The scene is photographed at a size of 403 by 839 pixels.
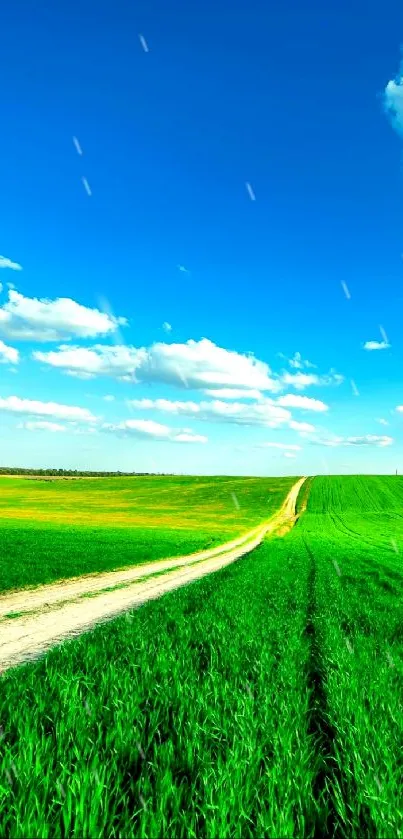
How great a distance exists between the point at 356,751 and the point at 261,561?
27.3m

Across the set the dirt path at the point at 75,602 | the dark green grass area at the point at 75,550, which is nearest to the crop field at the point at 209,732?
the dirt path at the point at 75,602

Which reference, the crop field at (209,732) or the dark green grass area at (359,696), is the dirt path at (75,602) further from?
the dark green grass area at (359,696)

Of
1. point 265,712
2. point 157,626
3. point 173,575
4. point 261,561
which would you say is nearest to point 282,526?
point 261,561

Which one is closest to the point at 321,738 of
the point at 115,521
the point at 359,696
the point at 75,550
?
the point at 359,696

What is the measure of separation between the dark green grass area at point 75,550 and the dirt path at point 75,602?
1257 mm

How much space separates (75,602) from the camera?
61.2 ft

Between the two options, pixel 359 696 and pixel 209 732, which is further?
pixel 359 696

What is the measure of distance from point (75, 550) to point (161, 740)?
30950mm

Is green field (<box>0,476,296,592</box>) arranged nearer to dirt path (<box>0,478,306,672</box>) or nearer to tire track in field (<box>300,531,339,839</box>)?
dirt path (<box>0,478,306,672</box>)

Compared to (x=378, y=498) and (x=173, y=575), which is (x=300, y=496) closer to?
(x=378, y=498)

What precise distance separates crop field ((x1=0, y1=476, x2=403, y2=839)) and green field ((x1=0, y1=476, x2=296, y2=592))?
14974mm

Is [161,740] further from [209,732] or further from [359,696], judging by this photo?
[359,696]

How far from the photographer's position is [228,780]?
395cm

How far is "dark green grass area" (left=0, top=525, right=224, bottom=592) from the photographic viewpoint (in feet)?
80.8
